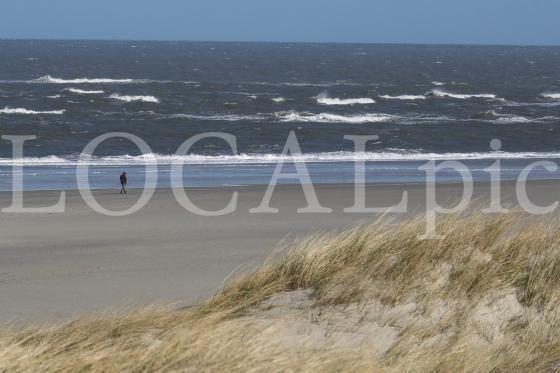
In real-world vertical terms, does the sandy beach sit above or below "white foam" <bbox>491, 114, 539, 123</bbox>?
below

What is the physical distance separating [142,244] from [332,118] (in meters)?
29.3

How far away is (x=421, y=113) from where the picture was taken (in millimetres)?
46094

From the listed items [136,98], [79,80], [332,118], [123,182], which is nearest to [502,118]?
[332,118]

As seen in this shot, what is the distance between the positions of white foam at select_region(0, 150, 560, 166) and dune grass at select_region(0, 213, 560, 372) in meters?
19.6

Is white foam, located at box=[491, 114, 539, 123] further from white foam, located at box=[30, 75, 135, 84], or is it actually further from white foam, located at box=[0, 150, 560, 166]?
white foam, located at box=[30, 75, 135, 84]

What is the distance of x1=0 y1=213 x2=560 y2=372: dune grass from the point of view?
5.58 meters

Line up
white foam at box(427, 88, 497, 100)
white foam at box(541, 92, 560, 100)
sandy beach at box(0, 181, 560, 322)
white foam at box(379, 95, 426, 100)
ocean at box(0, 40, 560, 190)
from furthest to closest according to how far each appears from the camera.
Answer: white foam at box(541, 92, 560, 100)
white foam at box(427, 88, 497, 100)
white foam at box(379, 95, 426, 100)
ocean at box(0, 40, 560, 190)
sandy beach at box(0, 181, 560, 322)

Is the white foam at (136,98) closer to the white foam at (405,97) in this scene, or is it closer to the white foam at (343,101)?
the white foam at (343,101)

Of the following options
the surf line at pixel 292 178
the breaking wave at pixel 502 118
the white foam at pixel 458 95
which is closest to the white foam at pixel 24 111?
the surf line at pixel 292 178

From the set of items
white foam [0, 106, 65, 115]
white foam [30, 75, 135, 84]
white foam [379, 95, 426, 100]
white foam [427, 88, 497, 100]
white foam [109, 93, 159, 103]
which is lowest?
white foam [0, 106, 65, 115]

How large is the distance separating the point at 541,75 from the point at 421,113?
171 ft

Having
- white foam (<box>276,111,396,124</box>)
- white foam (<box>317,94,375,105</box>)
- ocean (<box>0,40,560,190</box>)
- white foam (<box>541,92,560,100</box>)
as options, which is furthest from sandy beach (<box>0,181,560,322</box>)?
white foam (<box>541,92,560,100</box>)

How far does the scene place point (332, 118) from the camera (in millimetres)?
42219

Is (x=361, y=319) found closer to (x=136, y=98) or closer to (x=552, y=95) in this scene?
(x=136, y=98)
